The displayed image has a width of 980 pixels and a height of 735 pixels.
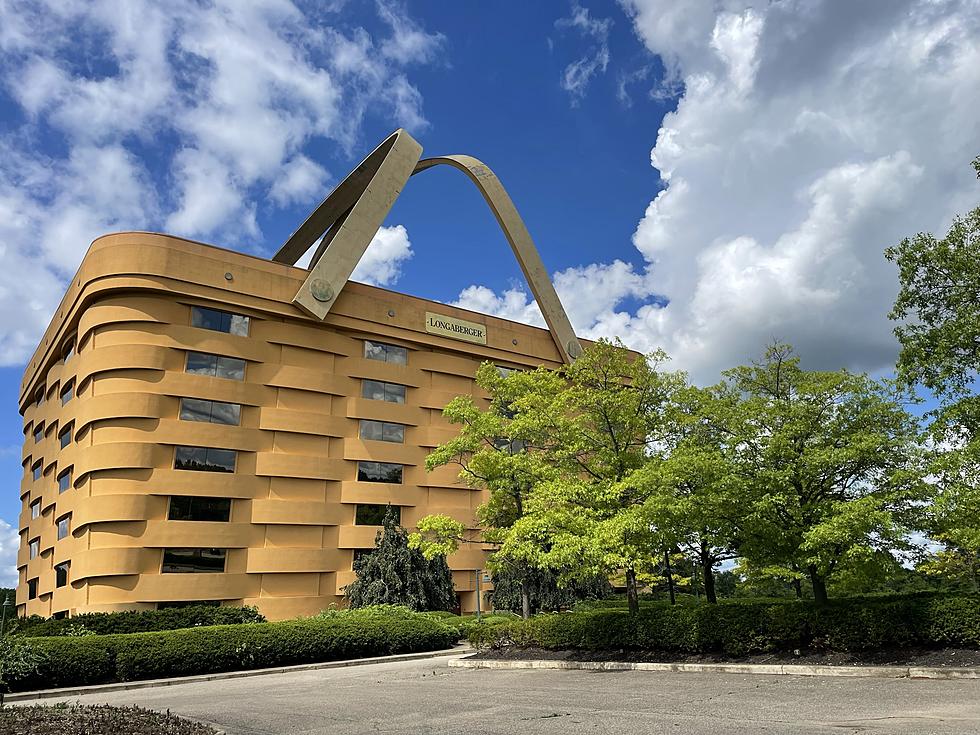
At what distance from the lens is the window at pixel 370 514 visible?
38.2 meters

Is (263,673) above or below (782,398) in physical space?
below

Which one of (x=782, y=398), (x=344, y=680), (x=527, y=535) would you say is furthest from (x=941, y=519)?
(x=344, y=680)

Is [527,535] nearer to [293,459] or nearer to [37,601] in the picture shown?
[293,459]

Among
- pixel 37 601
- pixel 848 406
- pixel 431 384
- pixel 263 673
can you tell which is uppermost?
pixel 431 384

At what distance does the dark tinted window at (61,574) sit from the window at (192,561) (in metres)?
7.04

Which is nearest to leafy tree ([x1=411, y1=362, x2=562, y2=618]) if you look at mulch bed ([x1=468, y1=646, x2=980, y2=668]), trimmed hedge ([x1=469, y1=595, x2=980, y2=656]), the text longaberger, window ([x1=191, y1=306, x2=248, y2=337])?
trimmed hedge ([x1=469, y1=595, x2=980, y2=656])

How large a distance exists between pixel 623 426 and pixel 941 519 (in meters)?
7.77

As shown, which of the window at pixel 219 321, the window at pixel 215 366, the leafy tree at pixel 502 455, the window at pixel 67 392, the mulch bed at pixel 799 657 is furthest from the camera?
the window at pixel 67 392

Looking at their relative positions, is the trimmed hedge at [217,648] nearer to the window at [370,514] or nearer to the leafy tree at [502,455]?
the leafy tree at [502,455]

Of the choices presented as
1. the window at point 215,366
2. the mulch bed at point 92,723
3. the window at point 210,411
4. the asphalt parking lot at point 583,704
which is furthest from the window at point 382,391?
the mulch bed at point 92,723

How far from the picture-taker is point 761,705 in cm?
1073

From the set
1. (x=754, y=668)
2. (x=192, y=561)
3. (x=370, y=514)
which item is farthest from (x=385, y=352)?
(x=754, y=668)

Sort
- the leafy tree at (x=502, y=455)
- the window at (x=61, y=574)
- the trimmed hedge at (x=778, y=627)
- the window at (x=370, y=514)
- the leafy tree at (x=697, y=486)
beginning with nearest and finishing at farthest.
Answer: the trimmed hedge at (x=778, y=627) → the leafy tree at (x=697, y=486) → the leafy tree at (x=502, y=455) → the window at (x=61, y=574) → the window at (x=370, y=514)

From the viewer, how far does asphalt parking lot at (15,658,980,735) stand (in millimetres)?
9195
